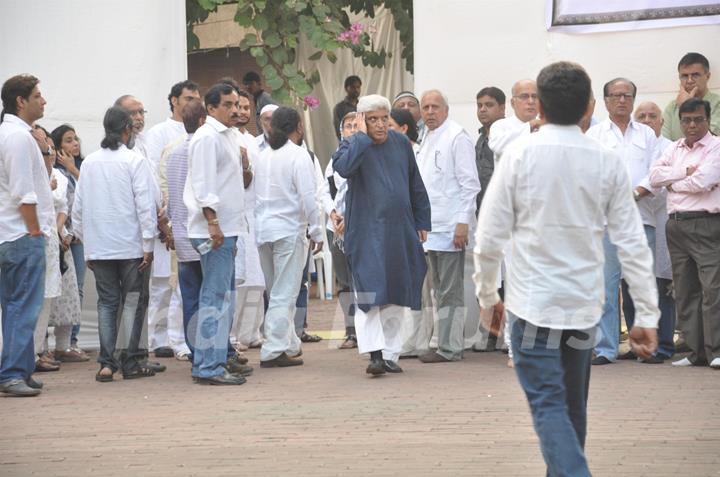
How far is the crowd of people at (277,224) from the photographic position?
884 centimetres

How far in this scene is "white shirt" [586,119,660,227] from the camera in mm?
9953

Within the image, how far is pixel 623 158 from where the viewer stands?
9.91 m

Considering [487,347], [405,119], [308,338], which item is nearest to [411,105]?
[405,119]

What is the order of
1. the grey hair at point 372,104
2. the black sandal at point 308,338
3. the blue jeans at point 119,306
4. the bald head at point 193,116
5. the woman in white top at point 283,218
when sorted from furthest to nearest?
the black sandal at point 308,338 < the woman in white top at point 283,218 < the bald head at point 193,116 < the blue jeans at point 119,306 < the grey hair at point 372,104

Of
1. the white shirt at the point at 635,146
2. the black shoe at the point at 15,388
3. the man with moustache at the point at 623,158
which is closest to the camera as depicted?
the black shoe at the point at 15,388

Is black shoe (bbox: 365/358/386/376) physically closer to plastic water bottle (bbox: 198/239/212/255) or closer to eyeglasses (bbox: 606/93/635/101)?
plastic water bottle (bbox: 198/239/212/255)

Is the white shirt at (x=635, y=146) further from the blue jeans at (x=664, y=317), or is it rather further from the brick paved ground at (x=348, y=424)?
the brick paved ground at (x=348, y=424)

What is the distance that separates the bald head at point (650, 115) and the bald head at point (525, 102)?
1.64m

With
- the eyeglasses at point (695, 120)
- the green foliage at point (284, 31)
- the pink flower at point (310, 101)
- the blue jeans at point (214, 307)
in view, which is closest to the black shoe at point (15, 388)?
the blue jeans at point (214, 307)

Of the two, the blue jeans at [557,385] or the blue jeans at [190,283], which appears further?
the blue jeans at [190,283]

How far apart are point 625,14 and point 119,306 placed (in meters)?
5.25

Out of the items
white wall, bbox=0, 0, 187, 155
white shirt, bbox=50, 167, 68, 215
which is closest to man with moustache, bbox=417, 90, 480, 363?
white wall, bbox=0, 0, 187, 155

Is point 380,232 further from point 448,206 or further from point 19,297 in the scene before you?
point 19,297

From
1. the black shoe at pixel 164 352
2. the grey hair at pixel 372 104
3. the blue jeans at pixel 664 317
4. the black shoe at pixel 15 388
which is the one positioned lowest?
the black shoe at pixel 164 352
